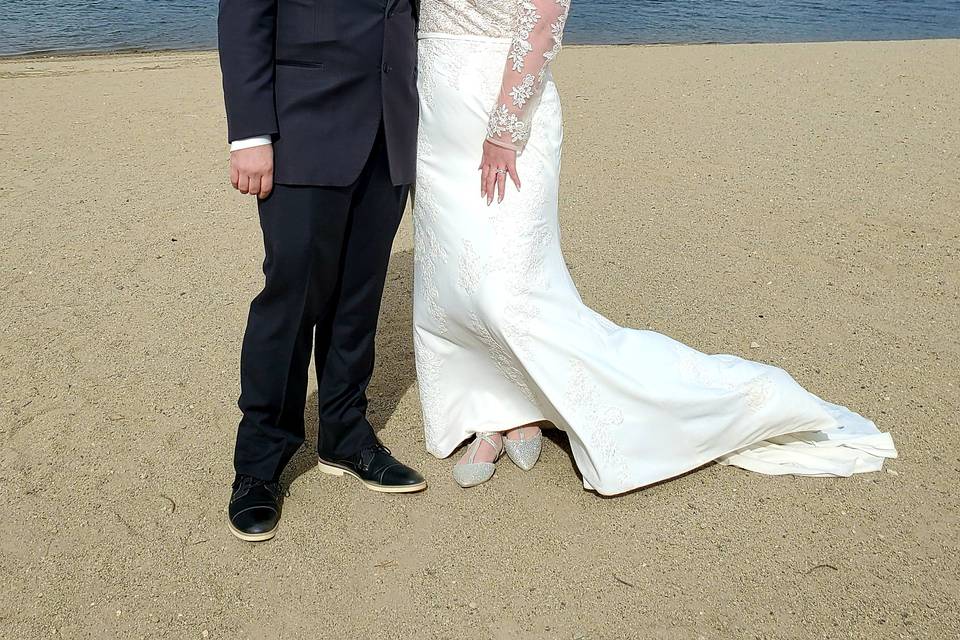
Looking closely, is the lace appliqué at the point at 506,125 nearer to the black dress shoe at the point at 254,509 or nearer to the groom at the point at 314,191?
the groom at the point at 314,191

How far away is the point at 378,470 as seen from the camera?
10.3 feet

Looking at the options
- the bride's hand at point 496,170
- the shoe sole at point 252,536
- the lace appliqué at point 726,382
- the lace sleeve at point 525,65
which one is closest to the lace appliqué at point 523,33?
the lace sleeve at point 525,65

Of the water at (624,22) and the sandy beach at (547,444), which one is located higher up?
the sandy beach at (547,444)

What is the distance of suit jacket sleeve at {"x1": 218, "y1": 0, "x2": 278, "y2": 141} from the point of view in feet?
7.66

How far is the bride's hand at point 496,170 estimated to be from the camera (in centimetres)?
276

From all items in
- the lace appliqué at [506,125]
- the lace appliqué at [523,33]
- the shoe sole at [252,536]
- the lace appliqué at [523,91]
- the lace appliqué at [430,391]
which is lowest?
the shoe sole at [252,536]

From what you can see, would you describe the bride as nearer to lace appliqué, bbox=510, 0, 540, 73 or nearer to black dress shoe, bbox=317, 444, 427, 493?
lace appliqué, bbox=510, 0, 540, 73

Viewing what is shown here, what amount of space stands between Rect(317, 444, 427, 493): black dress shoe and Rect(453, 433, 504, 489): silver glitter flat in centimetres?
14

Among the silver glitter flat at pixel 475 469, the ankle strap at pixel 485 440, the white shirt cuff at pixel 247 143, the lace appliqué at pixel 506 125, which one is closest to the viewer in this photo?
the white shirt cuff at pixel 247 143

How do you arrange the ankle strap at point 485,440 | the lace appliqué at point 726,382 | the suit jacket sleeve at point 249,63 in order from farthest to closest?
the ankle strap at point 485,440 → the lace appliqué at point 726,382 → the suit jacket sleeve at point 249,63

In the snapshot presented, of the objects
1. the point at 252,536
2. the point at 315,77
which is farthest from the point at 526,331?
the point at 252,536

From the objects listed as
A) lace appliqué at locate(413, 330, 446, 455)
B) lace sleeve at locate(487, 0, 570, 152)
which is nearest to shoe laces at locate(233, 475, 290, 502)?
lace appliqué at locate(413, 330, 446, 455)

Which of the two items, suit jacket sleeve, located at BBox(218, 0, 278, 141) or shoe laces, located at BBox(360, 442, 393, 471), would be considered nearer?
suit jacket sleeve, located at BBox(218, 0, 278, 141)

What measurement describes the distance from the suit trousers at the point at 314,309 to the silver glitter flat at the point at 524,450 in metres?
0.62
